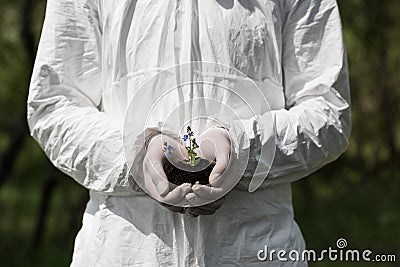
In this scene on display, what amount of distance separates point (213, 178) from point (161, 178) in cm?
9

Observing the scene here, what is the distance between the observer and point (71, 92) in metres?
1.79

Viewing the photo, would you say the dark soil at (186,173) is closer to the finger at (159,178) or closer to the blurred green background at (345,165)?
the finger at (159,178)

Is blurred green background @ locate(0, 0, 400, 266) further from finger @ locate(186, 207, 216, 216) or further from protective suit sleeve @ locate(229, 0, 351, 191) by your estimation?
finger @ locate(186, 207, 216, 216)

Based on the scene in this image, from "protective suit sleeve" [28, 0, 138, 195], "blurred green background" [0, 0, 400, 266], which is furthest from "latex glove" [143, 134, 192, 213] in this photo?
"blurred green background" [0, 0, 400, 266]

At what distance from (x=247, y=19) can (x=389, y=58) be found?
394 cm

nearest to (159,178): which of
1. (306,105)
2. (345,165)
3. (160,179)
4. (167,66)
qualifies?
(160,179)

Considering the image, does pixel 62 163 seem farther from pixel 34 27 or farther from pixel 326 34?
pixel 34 27

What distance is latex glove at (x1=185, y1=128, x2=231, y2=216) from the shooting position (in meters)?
1.53

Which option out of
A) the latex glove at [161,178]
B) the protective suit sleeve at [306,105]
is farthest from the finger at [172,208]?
the protective suit sleeve at [306,105]

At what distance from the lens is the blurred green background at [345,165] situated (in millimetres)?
4891

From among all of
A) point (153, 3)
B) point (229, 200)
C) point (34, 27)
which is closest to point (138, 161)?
point (229, 200)

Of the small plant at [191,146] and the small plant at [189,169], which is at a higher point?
the small plant at [191,146]

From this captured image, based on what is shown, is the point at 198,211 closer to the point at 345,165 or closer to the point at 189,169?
the point at 189,169

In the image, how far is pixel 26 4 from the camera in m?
4.58
